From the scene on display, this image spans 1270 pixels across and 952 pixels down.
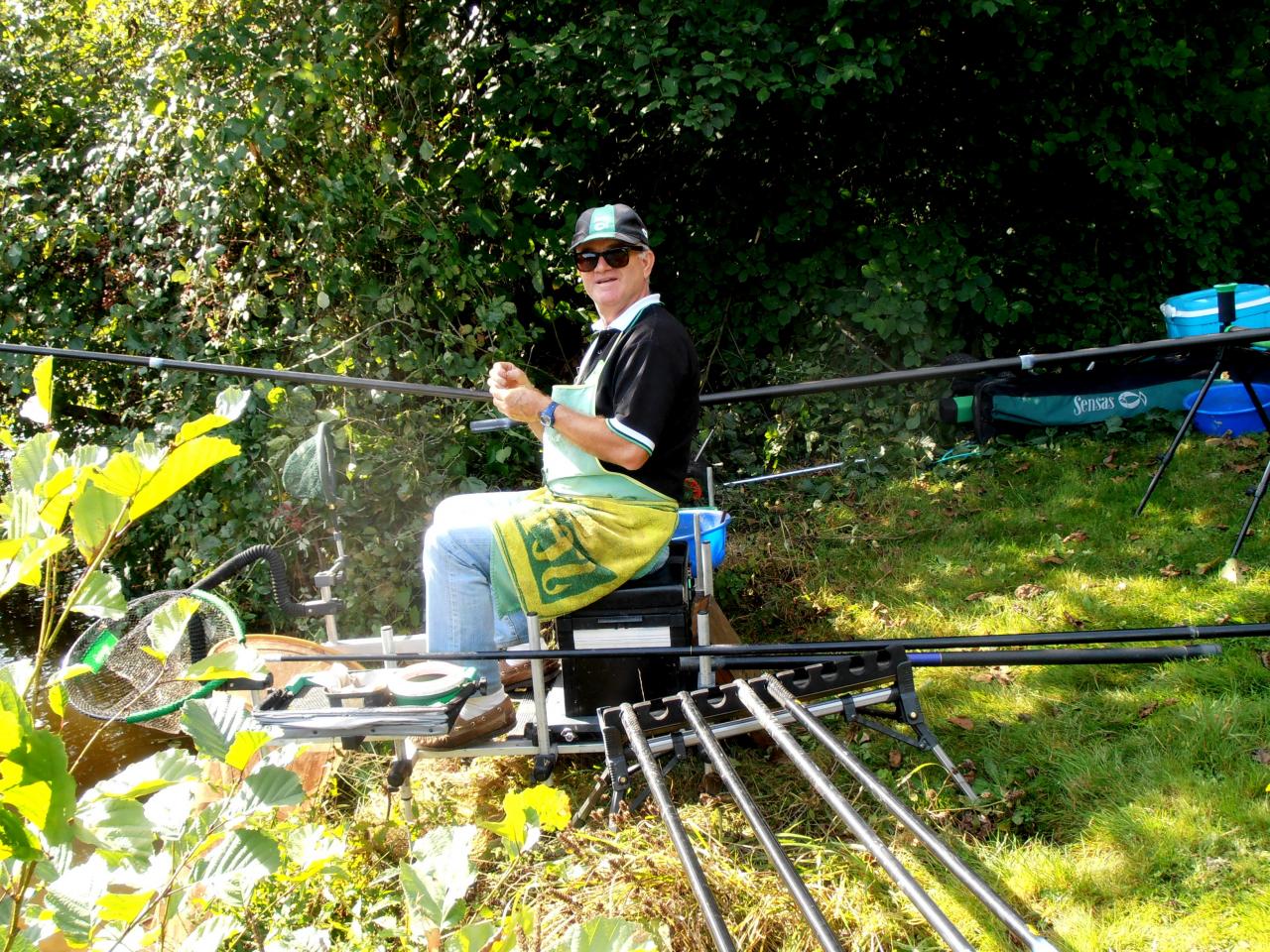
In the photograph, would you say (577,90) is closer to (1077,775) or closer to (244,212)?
(244,212)

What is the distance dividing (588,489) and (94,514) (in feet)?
7.49

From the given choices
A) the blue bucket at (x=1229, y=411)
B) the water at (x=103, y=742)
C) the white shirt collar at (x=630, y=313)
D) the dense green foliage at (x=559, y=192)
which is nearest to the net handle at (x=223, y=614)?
the water at (x=103, y=742)

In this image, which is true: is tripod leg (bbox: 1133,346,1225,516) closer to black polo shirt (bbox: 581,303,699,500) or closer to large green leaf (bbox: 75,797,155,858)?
black polo shirt (bbox: 581,303,699,500)

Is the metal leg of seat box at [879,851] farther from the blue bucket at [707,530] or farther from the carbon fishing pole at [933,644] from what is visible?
the blue bucket at [707,530]

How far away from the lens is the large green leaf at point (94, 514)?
919mm

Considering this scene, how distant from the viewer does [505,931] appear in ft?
3.61

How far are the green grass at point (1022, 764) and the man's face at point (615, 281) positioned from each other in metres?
1.46

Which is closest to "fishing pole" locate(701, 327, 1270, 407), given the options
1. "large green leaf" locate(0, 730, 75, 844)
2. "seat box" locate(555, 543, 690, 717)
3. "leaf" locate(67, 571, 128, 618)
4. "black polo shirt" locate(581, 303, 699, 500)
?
"black polo shirt" locate(581, 303, 699, 500)

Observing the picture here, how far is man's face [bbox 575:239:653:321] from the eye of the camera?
10.7 feet

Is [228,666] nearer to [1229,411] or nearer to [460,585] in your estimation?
[460,585]

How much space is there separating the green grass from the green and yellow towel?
2.05 ft

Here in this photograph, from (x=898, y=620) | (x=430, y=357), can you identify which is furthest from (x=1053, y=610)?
(x=430, y=357)

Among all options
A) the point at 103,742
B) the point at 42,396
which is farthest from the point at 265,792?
the point at 103,742

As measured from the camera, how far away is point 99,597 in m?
0.96
